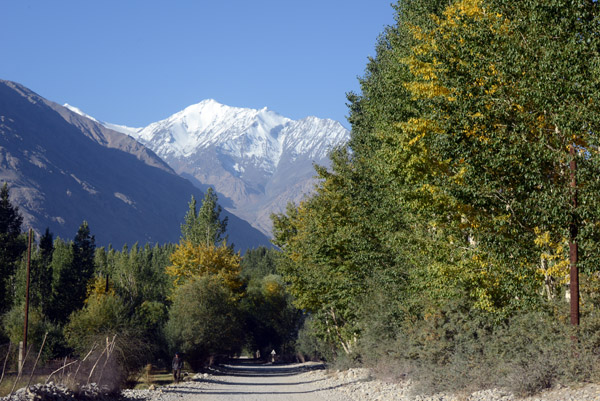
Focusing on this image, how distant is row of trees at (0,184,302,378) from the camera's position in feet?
129

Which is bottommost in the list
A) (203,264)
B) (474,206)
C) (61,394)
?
(61,394)

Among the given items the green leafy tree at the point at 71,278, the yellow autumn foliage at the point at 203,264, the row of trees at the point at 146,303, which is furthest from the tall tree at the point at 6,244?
the yellow autumn foliage at the point at 203,264

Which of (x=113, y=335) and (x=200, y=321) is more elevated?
(x=200, y=321)

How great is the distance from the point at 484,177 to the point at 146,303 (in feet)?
Answer: 183

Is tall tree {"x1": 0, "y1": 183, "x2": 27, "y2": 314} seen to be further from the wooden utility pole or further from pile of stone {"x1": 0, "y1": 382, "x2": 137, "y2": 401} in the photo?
the wooden utility pole

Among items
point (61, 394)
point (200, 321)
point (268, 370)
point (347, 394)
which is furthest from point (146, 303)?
point (61, 394)

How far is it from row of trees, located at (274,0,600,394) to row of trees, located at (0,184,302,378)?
14675 mm

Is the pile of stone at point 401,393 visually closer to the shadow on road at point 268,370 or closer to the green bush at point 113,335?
the green bush at point 113,335

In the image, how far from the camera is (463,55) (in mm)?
15828

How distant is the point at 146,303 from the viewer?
65938 millimetres

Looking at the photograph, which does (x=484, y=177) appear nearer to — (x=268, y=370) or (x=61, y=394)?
(x=61, y=394)

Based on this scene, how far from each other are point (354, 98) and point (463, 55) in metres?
21.1

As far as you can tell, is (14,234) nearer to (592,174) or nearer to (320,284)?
(320,284)

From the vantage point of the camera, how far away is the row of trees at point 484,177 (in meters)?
13.8
